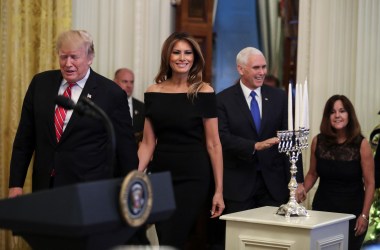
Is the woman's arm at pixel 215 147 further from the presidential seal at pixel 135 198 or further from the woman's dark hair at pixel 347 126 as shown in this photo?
the presidential seal at pixel 135 198

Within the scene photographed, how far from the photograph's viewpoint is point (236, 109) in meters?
5.81

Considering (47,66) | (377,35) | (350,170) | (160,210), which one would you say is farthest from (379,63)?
(160,210)

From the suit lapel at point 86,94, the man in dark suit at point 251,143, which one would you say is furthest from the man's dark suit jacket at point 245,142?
the suit lapel at point 86,94

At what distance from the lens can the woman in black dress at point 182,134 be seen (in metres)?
4.81

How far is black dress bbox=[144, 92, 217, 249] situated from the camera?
189 inches

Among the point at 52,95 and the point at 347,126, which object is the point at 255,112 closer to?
the point at 347,126

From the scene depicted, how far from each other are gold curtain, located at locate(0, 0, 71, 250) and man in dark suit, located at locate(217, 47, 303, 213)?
2004 millimetres

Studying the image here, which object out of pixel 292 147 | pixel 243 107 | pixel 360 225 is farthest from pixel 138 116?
pixel 292 147

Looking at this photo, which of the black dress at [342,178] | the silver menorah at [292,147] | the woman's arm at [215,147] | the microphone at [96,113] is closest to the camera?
the microphone at [96,113]

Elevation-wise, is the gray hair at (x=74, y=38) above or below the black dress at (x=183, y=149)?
above

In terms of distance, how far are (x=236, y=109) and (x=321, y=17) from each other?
197cm

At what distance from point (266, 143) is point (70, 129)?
5.28 feet

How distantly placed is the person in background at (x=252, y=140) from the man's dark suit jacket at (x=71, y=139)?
4.67 ft

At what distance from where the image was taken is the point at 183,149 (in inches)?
192
